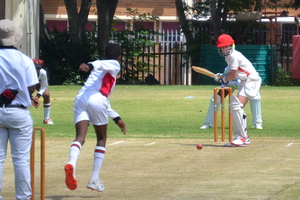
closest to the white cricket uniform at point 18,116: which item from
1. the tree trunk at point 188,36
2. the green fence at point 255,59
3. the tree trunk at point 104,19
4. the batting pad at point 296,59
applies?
the green fence at point 255,59

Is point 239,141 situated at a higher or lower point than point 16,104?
lower

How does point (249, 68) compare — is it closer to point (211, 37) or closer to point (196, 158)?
point (196, 158)

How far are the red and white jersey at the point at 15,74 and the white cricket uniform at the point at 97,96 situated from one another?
130 centimetres

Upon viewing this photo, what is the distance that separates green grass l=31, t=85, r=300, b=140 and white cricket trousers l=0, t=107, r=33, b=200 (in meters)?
7.38

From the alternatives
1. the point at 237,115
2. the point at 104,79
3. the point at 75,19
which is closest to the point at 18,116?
the point at 104,79

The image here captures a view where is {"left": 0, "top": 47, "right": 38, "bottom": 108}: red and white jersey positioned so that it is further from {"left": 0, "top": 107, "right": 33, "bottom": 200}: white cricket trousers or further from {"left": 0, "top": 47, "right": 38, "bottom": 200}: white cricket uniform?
{"left": 0, "top": 107, "right": 33, "bottom": 200}: white cricket trousers

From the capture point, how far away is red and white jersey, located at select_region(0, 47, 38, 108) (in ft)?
22.8

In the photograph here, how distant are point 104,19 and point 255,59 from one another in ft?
21.7

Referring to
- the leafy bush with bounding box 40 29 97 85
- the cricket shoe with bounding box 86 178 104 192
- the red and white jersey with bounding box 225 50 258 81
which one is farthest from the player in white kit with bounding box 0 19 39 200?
the leafy bush with bounding box 40 29 97 85

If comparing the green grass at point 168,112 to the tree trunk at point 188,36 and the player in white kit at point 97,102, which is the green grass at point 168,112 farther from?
the player in white kit at point 97,102

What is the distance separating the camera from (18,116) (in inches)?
274

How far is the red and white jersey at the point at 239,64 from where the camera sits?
12.7 meters

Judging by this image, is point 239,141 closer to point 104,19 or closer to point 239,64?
point 239,64

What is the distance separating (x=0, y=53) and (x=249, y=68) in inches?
267
